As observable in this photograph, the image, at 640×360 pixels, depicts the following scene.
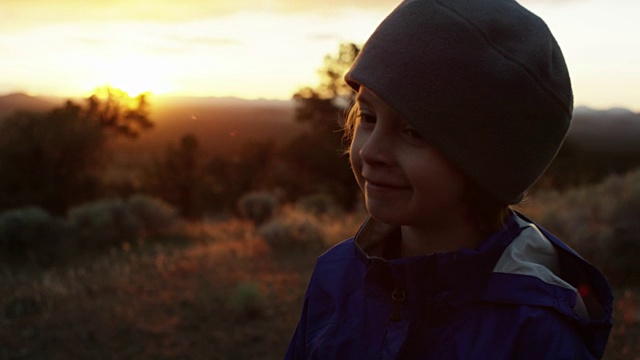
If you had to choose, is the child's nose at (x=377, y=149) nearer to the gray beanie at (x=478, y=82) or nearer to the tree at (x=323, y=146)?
the gray beanie at (x=478, y=82)

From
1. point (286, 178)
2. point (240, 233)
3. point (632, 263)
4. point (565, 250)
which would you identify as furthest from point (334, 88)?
point (565, 250)

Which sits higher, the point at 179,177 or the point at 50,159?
the point at 50,159

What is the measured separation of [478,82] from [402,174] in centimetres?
25

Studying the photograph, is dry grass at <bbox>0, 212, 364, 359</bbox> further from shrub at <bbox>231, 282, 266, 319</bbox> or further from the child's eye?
the child's eye

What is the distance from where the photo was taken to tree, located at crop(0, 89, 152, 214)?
16750 millimetres

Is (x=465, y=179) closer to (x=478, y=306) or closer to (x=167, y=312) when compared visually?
(x=478, y=306)

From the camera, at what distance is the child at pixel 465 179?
135 centimetres

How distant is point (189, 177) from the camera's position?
20141 millimetres

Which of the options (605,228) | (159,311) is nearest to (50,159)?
(159,311)

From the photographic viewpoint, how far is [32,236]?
12.2m

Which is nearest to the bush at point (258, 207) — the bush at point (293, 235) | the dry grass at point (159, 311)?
the bush at point (293, 235)

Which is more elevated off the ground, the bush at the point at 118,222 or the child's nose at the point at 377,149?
the child's nose at the point at 377,149

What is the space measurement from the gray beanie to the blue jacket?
0.57 feet

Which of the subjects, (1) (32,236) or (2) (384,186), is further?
(1) (32,236)
